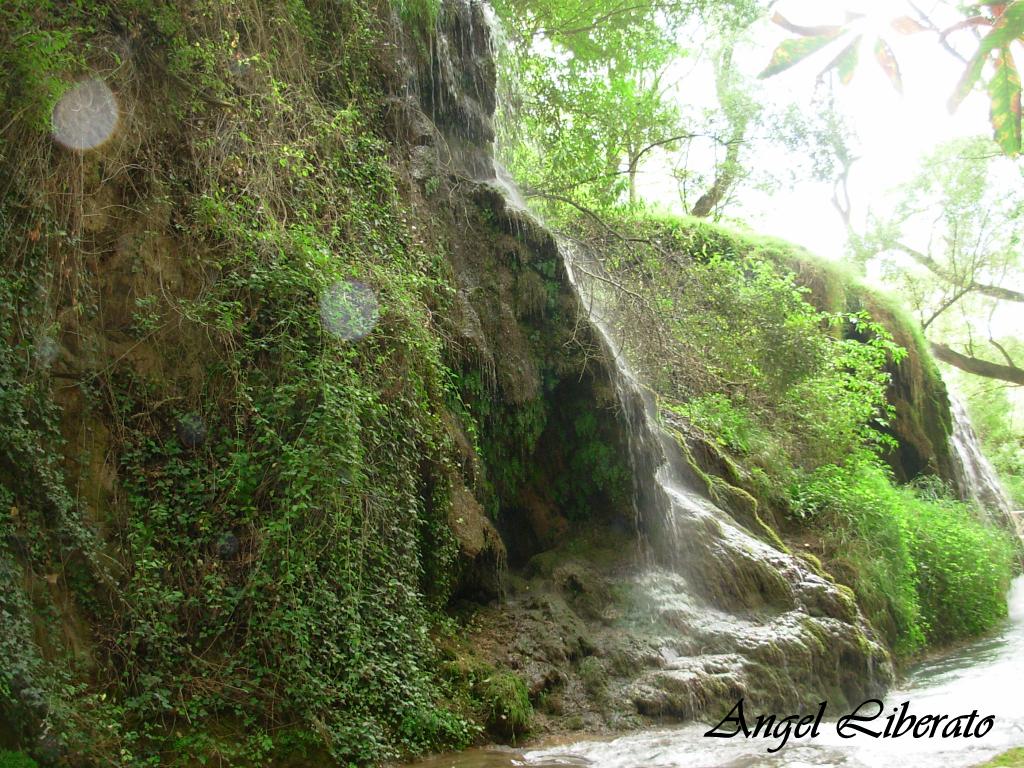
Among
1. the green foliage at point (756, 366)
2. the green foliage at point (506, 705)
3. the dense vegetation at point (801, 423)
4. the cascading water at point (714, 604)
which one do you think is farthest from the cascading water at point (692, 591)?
the green foliage at point (756, 366)

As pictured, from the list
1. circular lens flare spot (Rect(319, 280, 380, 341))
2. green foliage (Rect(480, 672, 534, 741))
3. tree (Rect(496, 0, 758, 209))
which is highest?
tree (Rect(496, 0, 758, 209))

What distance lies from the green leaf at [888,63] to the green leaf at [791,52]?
11 cm

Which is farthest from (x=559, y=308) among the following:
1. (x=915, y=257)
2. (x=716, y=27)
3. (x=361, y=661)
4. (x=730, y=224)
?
(x=915, y=257)

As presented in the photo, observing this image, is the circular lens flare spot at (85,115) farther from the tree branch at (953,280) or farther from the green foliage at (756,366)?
the tree branch at (953,280)

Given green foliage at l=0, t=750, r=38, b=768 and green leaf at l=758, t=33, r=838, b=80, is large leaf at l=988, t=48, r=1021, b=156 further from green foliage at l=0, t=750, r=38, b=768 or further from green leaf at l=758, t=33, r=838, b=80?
green foliage at l=0, t=750, r=38, b=768

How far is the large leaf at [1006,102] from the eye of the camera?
1.52 m

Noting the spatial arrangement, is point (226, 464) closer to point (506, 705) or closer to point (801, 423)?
point (506, 705)

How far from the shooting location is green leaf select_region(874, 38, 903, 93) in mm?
1618

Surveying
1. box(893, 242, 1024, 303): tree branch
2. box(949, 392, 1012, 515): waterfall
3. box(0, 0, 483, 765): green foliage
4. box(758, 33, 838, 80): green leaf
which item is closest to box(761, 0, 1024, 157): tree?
box(758, 33, 838, 80): green leaf

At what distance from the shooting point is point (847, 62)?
1.69 meters

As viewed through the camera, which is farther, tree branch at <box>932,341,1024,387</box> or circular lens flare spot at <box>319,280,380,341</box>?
tree branch at <box>932,341,1024,387</box>

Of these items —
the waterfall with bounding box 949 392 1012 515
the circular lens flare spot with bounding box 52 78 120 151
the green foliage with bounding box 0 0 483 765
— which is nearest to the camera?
the green foliage with bounding box 0 0 483 765

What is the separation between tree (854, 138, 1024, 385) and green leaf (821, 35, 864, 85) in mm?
21570

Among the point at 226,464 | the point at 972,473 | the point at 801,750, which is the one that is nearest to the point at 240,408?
the point at 226,464
